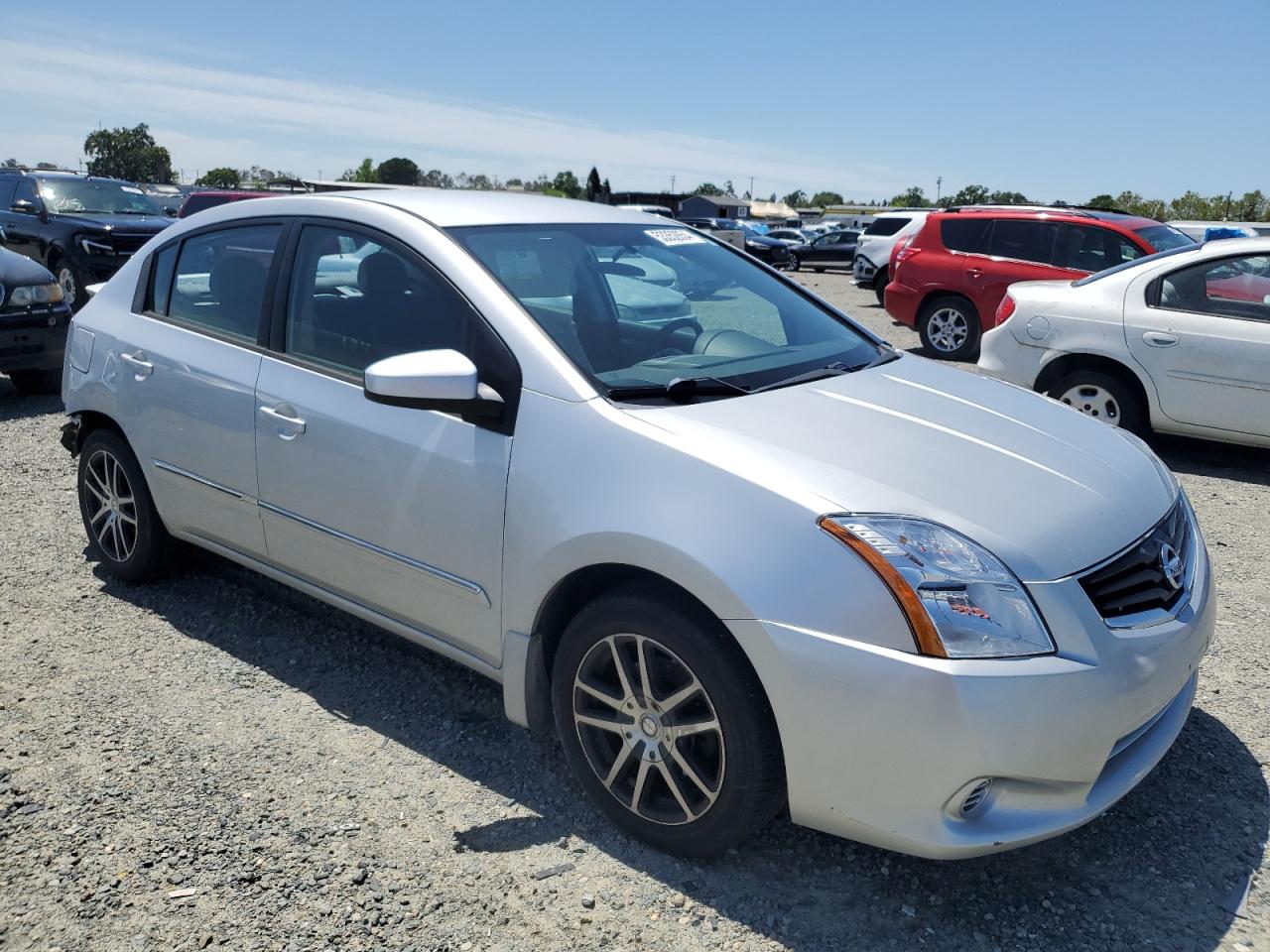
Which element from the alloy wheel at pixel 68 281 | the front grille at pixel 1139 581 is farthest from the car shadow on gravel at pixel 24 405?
the front grille at pixel 1139 581

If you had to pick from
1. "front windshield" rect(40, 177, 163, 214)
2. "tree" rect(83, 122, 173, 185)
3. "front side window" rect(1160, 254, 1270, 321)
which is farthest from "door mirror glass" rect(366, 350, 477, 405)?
"tree" rect(83, 122, 173, 185)

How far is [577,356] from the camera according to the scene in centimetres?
296

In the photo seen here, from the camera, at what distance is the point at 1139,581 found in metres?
2.58

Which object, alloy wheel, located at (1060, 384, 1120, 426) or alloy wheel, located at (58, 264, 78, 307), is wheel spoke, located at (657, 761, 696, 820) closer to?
alloy wheel, located at (1060, 384, 1120, 426)

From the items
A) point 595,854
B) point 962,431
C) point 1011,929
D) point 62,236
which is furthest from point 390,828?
point 62,236

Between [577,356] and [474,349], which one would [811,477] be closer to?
[577,356]

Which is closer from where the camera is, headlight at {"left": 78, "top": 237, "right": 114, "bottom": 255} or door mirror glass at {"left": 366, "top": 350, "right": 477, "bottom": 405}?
door mirror glass at {"left": 366, "top": 350, "right": 477, "bottom": 405}

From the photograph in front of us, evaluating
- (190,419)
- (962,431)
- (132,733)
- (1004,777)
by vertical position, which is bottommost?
(132,733)

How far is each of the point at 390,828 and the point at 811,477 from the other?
1.50 metres

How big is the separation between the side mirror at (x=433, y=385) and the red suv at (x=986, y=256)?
9.15 metres

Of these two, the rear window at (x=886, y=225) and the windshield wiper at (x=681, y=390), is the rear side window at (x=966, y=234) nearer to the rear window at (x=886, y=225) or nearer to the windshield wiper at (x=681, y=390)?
the rear window at (x=886, y=225)

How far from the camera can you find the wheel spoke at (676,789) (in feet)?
8.69

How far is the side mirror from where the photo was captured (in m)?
2.82

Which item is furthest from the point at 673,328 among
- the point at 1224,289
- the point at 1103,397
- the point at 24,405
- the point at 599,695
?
the point at 24,405
